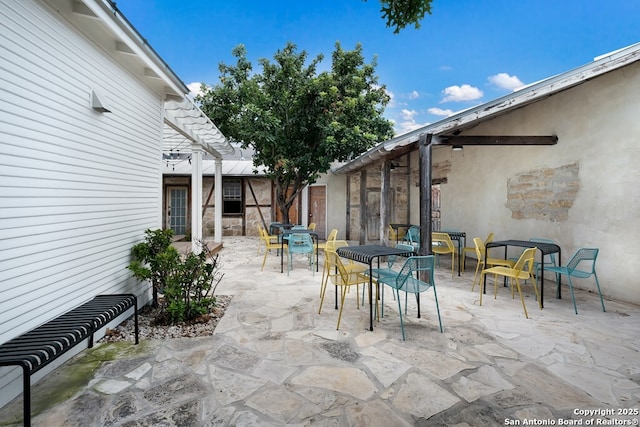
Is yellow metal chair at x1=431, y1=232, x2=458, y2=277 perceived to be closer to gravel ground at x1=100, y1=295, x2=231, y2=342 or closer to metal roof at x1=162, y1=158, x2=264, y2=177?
gravel ground at x1=100, y1=295, x2=231, y2=342

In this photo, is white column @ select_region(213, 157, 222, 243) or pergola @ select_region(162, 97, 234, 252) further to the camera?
white column @ select_region(213, 157, 222, 243)

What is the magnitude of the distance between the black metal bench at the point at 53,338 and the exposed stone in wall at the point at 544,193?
6.06 meters

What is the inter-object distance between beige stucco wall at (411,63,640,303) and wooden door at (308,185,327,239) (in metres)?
5.50

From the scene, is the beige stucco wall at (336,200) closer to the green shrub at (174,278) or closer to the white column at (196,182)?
the white column at (196,182)

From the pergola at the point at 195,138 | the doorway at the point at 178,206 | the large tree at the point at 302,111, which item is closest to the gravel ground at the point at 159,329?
the pergola at the point at 195,138

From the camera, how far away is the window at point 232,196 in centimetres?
1147

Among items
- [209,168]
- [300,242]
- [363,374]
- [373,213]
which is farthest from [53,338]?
[209,168]

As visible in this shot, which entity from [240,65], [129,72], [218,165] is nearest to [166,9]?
[240,65]

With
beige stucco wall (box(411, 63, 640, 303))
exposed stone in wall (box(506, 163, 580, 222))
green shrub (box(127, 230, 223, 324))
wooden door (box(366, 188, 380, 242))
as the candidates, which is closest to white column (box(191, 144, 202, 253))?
green shrub (box(127, 230, 223, 324))

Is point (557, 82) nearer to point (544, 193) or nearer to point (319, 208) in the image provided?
point (544, 193)

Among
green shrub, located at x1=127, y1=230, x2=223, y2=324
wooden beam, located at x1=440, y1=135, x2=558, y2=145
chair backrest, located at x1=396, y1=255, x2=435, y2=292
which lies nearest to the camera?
chair backrest, located at x1=396, y1=255, x2=435, y2=292

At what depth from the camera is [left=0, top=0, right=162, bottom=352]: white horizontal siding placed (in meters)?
1.97

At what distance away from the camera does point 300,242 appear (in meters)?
5.55

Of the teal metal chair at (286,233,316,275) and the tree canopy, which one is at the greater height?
the tree canopy
